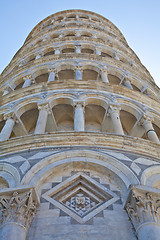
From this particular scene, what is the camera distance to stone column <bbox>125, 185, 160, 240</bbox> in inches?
190

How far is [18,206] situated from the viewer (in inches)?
204

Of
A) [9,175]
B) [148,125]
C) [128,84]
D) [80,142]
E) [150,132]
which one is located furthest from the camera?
[128,84]

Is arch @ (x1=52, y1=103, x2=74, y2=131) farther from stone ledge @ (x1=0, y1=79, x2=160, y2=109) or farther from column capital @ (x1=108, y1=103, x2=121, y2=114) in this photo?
column capital @ (x1=108, y1=103, x2=121, y2=114)

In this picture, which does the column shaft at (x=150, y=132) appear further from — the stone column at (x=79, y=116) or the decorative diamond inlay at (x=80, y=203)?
the decorative diamond inlay at (x=80, y=203)

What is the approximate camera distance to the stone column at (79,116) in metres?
9.24

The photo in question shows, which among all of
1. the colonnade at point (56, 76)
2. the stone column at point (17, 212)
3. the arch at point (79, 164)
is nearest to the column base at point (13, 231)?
the stone column at point (17, 212)

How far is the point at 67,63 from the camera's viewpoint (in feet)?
50.9

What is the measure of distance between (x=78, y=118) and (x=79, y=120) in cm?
18

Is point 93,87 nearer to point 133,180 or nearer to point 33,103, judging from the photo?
point 33,103

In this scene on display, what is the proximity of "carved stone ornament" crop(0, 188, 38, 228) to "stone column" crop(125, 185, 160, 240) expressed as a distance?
2.01m

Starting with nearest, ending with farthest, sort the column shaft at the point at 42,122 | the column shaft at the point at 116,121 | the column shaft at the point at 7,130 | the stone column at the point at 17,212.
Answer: the stone column at the point at 17,212
the column shaft at the point at 42,122
the column shaft at the point at 7,130
the column shaft at the point at 116,121

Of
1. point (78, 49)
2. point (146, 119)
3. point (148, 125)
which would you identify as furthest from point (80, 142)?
Answer: point (78, 49)

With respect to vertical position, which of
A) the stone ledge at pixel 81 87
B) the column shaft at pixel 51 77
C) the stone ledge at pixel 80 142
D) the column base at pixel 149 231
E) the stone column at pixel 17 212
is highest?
the column shaft at pixel 51 77

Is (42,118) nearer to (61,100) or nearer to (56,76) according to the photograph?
(61,100)
